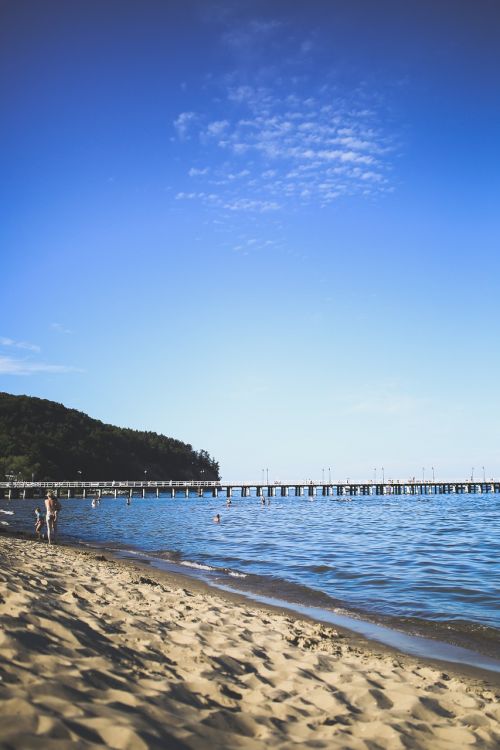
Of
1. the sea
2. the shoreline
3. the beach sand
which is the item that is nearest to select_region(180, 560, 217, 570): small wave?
the sea

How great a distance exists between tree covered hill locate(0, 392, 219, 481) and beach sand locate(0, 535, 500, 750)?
117m

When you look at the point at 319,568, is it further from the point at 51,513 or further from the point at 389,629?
the point at 51,513

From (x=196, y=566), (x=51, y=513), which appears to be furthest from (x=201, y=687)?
(x=51, y=513)

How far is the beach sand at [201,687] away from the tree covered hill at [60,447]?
116599 millimetres

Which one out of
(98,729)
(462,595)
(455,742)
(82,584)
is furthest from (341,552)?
(98,729)

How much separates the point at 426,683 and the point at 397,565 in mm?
11602

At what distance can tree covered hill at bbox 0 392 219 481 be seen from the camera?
12794 centimetres

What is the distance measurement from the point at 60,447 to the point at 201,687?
156290 mm

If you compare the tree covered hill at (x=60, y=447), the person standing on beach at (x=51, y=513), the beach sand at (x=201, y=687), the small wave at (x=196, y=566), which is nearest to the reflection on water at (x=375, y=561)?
the small wave at (x=196, y=566)

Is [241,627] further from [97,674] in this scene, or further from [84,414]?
[84,414]

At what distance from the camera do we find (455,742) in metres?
4.39

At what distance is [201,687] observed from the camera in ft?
15.8

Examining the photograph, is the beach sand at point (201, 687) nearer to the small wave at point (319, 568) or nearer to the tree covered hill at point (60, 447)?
the small wave at point (319, 568)

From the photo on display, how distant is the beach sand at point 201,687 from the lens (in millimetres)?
3604
